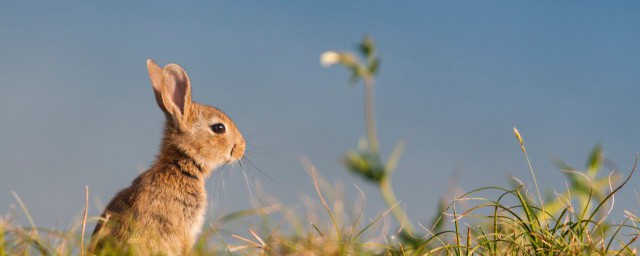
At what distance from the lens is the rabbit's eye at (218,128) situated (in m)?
7.30

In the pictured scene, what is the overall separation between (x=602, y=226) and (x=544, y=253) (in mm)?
494

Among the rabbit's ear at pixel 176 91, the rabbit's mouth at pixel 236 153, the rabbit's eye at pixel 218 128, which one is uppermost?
the rabbit's ear at pixel 176 91

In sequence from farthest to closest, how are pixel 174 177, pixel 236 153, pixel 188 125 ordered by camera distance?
pixel 236 153, pixel 188 125, pixel 174 177

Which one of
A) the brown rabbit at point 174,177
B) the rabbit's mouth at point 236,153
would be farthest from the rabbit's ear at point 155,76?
the rabbit's mouth at point 236,153

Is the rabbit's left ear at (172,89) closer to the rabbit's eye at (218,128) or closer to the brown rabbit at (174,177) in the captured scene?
the brown rabbit at (174,177)

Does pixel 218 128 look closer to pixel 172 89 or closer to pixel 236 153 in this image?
pixel 236 153

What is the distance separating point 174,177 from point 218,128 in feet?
3.53

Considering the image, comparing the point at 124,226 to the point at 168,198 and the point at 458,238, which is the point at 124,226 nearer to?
the point at 168,198

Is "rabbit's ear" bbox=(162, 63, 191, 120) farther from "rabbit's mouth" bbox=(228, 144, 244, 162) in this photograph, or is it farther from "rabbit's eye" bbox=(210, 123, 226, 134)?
"rabbit's mouth" bbox=(228, 144, 244, 162)

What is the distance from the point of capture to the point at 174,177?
6406 millimetres

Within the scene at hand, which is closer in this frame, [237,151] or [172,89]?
[172,89]

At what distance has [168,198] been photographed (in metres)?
6.11

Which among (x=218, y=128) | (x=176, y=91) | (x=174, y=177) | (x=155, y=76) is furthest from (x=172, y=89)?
(x=174, y=177)

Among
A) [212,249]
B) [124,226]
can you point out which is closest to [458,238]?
[212,249]
